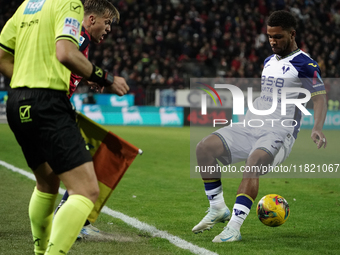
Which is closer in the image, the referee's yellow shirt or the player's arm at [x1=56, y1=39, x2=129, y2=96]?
the player's arm at [x1=56, y1=39, x2=129, y2=96]

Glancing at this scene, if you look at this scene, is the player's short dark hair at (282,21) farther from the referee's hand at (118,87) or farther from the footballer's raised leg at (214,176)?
the referee's hand at (118,87)

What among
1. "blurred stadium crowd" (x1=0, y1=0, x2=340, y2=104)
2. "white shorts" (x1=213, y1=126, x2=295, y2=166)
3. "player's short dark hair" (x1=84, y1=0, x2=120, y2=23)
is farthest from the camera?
"blurred stadium crowd" (x1=0, y1=0, x2=340, y2=104)

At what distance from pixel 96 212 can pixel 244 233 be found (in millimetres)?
1967

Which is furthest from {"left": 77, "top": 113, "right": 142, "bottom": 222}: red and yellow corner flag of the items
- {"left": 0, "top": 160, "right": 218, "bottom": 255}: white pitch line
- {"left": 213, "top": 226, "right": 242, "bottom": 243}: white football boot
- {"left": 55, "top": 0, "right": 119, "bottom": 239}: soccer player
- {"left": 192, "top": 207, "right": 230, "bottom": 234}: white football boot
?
{"left": 192, "top": 207, "right": 230, "bottom": 234}: white football boot

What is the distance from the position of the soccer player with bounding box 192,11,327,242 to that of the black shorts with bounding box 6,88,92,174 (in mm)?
2219

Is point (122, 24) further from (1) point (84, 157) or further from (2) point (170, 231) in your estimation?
(1) point (84, 157)

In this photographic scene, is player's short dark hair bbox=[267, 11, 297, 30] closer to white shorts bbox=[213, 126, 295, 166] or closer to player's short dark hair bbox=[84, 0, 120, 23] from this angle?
white shorts bbox=[213, 126, 295, 166]

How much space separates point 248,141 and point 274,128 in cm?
30

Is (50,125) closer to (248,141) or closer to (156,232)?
(156,232)

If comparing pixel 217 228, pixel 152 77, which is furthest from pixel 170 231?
pixel 152 77

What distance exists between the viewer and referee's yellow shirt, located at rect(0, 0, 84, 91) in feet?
10.2

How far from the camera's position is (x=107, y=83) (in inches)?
124

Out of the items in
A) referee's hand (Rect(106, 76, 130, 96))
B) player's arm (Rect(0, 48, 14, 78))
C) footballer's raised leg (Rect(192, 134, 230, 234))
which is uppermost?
player's arm (Rect(0, 48, 14, 78))

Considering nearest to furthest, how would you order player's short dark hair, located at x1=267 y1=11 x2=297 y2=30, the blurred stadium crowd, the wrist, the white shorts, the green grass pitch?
1. the wrist
2. the green grass pitch
3. the white shorts
4. player's short dark hair, located at x1=267 y1=11 x2=297 y2=30
5. the blurred stadium crowd
